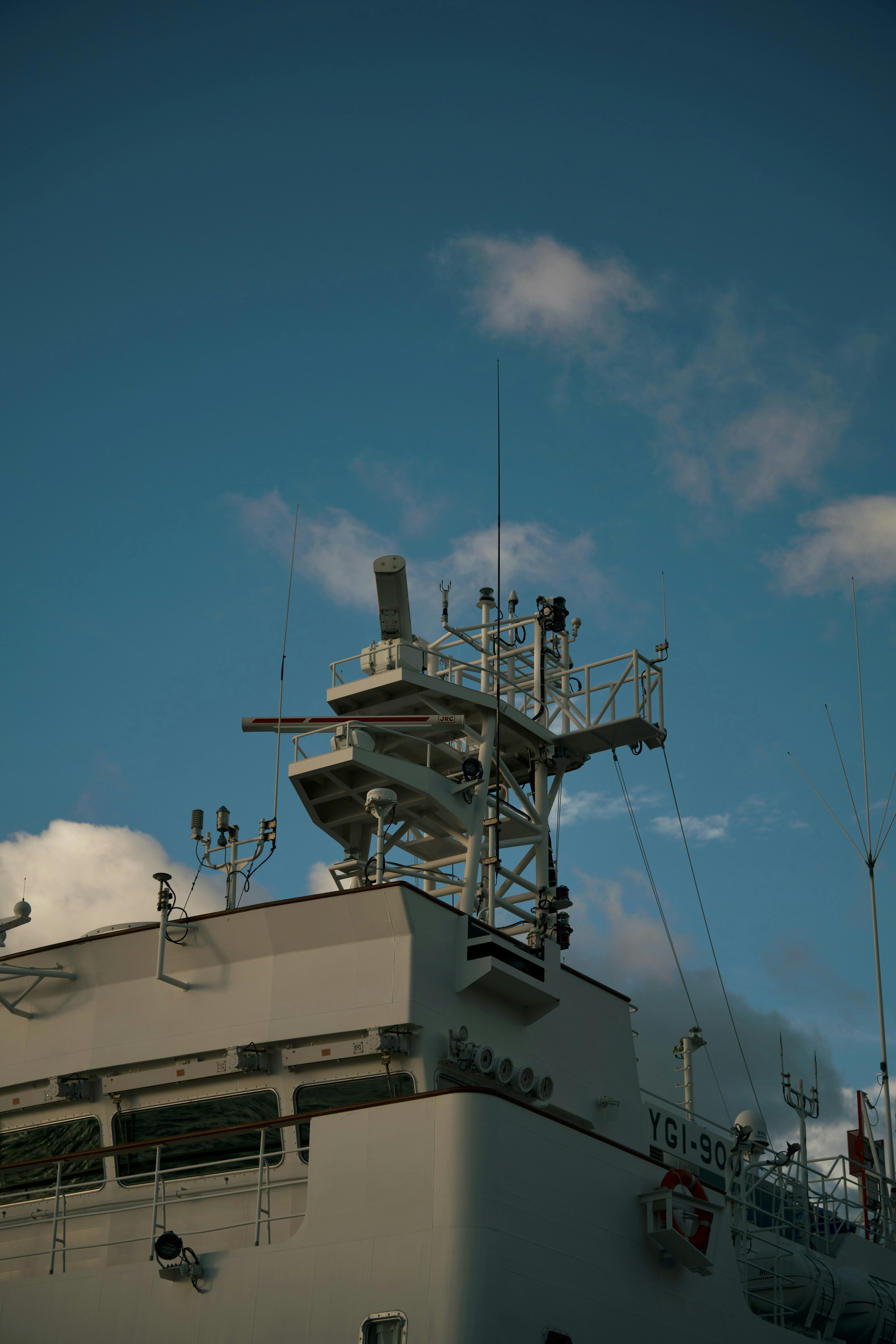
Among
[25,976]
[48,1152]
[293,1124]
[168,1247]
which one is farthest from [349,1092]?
[25,976]

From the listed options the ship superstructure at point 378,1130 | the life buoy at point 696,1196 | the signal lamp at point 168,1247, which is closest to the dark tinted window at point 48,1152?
the ship superstructure at point 378,1130

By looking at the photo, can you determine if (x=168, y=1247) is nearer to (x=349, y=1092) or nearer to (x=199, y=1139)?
(x=199, y=1139)

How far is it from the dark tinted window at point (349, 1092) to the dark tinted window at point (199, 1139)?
0.36 m

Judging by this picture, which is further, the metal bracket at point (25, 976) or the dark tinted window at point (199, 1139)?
the metal bracket at point (25, 976)

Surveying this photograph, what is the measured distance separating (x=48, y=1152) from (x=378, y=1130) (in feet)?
19.5

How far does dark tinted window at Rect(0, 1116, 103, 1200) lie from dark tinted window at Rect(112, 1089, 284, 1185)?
0.41 metres

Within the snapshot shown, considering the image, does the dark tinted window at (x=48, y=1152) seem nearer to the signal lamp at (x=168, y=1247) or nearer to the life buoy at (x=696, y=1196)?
the signal lamp at (x=168, y=1247)

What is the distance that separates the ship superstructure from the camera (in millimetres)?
13609

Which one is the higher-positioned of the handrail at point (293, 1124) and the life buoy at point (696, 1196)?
the handrail at point (293, 1124)

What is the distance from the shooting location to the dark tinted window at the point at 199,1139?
52.0 ft

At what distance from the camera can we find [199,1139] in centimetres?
1538

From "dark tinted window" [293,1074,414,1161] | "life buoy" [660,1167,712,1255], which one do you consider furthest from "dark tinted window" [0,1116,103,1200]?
"life buoy" [660,1167,712,1255]

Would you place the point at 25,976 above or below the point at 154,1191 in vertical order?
above

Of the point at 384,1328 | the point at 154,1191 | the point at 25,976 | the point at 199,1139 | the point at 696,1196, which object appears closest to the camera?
the point at 384,1328
